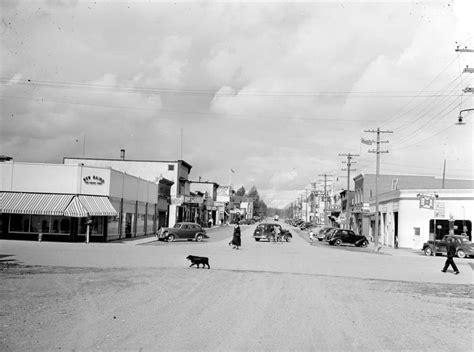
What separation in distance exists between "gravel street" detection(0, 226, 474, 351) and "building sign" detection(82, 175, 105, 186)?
20564 millimetres

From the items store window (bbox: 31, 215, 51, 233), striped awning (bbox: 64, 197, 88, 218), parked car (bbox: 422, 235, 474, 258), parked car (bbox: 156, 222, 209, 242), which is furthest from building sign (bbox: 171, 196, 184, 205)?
parked car (bbox: 422, 235, 474, 258)

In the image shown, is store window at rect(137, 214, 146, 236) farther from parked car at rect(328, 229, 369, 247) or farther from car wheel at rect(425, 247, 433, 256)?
car wheel at rect(425, 247, 433, 256)

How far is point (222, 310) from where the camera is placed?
11.4m

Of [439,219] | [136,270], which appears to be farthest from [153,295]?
[439,219]

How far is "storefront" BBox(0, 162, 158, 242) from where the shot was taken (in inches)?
1501

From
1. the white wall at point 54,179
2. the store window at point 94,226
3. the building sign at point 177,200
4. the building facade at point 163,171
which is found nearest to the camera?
the store window at point 94,226

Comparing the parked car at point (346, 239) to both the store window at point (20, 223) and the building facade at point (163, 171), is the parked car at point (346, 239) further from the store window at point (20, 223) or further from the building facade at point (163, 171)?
the store window at point (20, 223)

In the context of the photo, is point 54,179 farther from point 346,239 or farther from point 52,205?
point 346,239

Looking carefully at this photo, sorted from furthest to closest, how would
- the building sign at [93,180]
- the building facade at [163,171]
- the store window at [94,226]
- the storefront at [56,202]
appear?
1. the building facade at [163,171]
2. the building sign at [93,180]
3. the store window at [94,226]
4. the storefront at [56,202]

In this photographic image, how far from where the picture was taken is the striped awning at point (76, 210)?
3734 centimetres

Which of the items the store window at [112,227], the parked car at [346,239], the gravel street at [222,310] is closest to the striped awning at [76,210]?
the store window at [112,227]

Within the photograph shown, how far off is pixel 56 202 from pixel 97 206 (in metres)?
2.95

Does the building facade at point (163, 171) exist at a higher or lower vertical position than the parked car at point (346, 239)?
higher

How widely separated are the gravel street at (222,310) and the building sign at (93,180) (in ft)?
67.5
